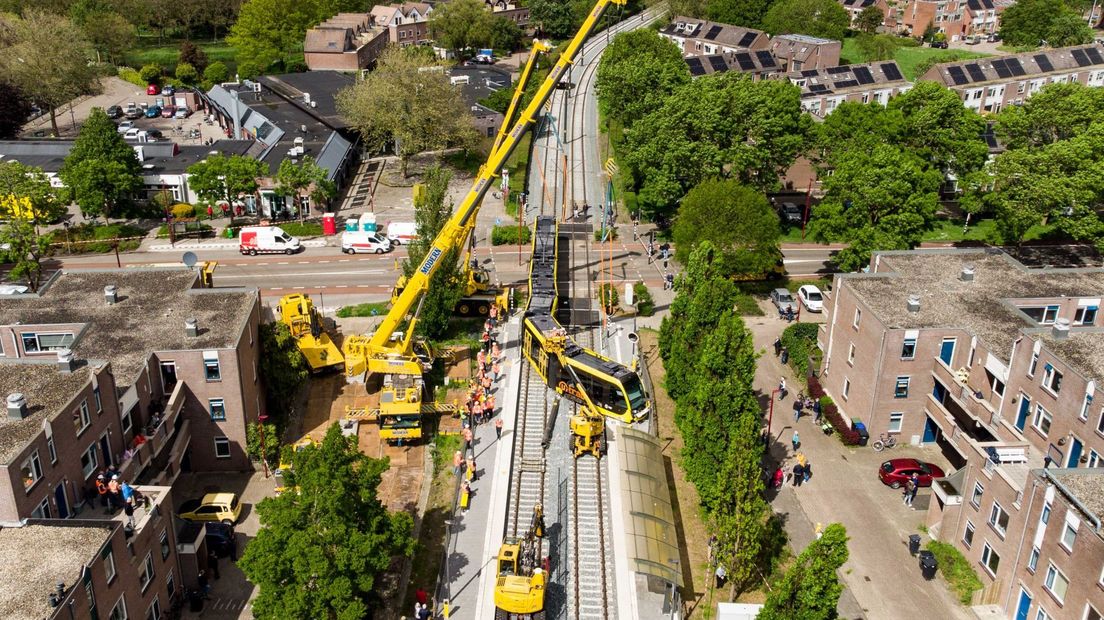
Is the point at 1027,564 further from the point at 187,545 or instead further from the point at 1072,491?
the point at 187,545

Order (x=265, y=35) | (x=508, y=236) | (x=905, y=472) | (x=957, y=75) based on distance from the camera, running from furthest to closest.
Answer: (x=265, y=35), (x=957, y=75), (x=508, y=236), (x=905, y=472)

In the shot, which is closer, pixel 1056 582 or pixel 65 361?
pixel 1056 582

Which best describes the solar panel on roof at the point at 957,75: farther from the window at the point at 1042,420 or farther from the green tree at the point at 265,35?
the green tree at the point at 265,35

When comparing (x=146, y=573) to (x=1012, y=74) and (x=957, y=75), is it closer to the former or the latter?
(x=957, y=75)

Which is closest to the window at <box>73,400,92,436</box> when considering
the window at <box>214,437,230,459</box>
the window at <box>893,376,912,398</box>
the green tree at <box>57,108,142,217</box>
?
the window at <box>214,437,230,459</box>

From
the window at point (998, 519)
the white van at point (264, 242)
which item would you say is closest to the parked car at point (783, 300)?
the window at point (998, 519)

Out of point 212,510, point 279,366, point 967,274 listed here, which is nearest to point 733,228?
point 967,274

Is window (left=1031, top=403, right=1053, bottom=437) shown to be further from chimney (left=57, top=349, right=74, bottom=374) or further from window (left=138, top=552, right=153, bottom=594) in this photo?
chimney (left=57, top=349, right=74, bottom=374)
